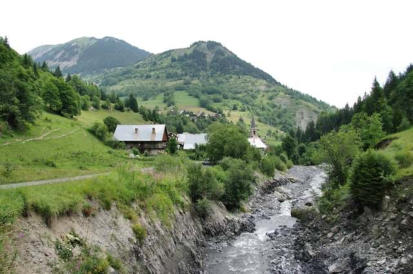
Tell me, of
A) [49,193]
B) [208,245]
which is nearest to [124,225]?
[49,193]

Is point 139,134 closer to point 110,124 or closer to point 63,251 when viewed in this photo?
point 110,124

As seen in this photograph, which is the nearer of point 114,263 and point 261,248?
point 114,263

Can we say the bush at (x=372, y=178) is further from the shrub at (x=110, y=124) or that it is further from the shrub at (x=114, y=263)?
the shrub at (x=110, y=124)

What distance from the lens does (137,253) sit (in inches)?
922

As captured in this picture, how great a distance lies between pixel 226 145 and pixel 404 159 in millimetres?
40957

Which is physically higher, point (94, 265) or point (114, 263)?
point (94, 265)

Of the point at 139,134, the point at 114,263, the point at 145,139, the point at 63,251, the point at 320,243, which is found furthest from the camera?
the point at 139,134

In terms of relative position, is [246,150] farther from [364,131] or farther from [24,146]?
[24,146]

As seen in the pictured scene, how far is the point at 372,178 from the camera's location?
30094mm

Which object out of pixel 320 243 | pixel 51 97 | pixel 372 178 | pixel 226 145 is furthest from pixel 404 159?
pixel 51 97

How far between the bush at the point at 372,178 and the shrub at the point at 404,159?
380cm

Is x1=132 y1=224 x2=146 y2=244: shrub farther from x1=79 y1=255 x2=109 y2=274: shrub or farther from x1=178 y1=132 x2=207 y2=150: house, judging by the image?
x1=178 y1=132 x2=207 y2=150: house

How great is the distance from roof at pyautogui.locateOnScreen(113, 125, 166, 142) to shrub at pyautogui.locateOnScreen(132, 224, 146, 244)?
62.2 meters

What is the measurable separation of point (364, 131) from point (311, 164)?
74853 millimetres
